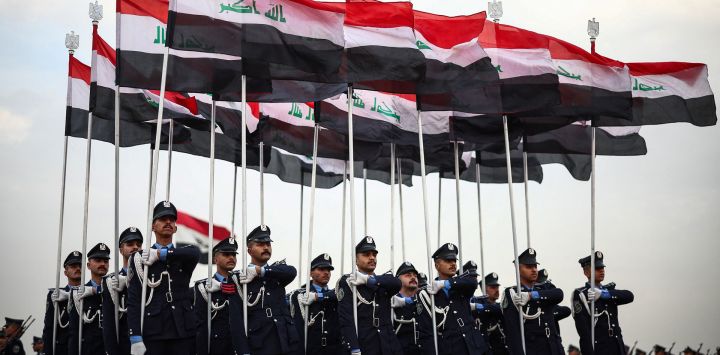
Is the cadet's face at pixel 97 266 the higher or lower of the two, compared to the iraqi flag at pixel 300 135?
lower

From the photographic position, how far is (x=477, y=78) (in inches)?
763

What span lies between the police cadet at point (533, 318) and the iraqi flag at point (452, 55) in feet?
12.4

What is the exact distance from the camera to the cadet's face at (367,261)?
16.9 m

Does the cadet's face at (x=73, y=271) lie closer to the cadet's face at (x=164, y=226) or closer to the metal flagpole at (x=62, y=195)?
the metal flagpole at (x=62, y=195)

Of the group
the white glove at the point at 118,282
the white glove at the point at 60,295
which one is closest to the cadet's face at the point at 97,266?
the white glove at the point at 60,295

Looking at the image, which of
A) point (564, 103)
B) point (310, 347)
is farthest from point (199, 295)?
point (564, 103)

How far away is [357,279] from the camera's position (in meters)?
16.5

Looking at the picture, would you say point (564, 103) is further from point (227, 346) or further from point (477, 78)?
point (227, 346)

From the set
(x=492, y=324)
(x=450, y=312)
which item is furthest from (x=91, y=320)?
(x=492, y=324)

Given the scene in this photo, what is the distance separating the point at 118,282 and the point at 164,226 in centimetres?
142

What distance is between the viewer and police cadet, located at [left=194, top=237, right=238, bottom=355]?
16109 millimetres

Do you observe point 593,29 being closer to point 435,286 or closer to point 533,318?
point 533,318

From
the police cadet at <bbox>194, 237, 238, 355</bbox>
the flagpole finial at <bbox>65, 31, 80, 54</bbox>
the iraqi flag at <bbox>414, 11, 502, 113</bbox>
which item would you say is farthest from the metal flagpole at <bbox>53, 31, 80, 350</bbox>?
the iraqi flag at <bbox>414, 11, 502, 113</bbox>

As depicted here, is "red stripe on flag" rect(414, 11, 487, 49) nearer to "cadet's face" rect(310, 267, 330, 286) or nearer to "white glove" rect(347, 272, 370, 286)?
"cadet's face" rect(310, 267, 330, 286)
